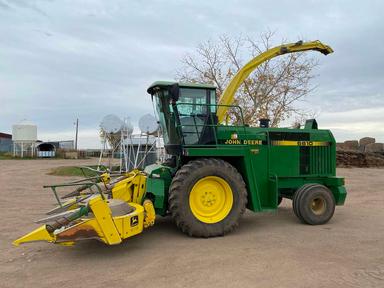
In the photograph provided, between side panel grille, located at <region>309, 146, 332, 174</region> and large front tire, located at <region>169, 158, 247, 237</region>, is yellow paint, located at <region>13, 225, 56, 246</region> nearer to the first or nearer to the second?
large front tire, located at <region>169, 158, 247, 237</region>

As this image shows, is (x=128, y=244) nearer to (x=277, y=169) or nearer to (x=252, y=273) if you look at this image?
(x=252, y=273)

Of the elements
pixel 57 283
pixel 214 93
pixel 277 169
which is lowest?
pixel 57 283

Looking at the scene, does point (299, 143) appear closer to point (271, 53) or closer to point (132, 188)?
point (271, 53)

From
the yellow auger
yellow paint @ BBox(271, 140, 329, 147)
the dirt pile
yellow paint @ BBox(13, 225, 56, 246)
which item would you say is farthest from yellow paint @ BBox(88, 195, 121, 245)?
the dirt pile

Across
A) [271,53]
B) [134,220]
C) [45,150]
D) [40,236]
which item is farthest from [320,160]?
[45,150]

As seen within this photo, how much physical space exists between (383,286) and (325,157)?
4.77 m

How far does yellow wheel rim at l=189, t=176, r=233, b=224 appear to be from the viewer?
7660mm

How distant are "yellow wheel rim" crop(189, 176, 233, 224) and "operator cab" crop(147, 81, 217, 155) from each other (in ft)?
2.78

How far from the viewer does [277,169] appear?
9.07 metres

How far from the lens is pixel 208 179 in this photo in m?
7.78

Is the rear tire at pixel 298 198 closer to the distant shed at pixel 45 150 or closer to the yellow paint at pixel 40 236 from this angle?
the yellow paint at pixel 40 236

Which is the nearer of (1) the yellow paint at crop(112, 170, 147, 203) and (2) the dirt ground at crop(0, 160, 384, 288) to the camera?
(2) the dirt ground at crop(0, 160, 384, 288)

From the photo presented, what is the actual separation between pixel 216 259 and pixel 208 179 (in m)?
1.85

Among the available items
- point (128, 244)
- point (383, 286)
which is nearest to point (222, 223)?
point (128, 244)
